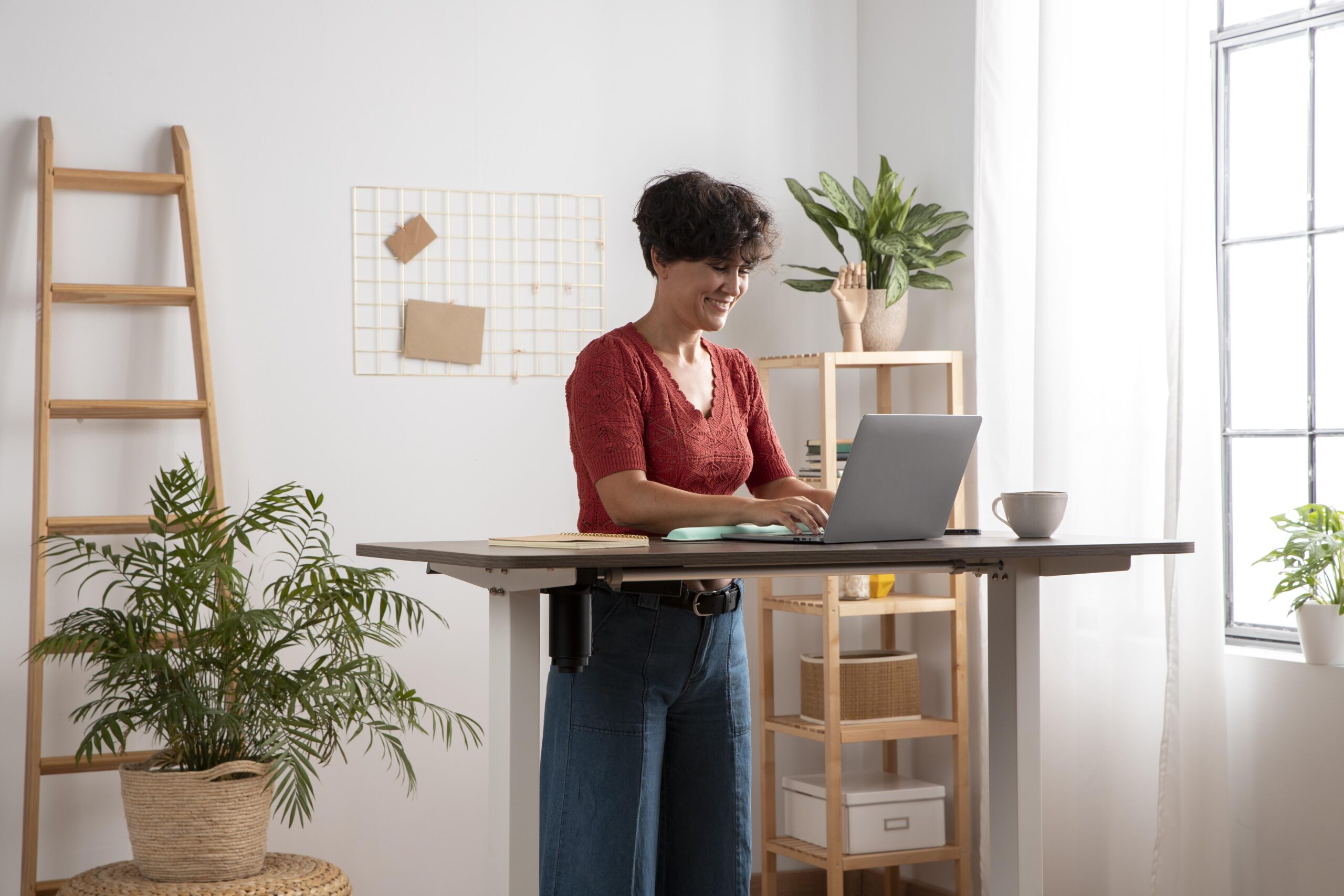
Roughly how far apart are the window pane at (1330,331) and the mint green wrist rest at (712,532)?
155cm

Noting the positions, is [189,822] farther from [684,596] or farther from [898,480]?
[898,480]

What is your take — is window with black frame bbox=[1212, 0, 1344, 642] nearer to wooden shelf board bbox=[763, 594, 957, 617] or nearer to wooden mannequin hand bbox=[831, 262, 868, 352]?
wooden shelf board bbox=[763, 594, 957, 617]

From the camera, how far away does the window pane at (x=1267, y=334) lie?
2.96m

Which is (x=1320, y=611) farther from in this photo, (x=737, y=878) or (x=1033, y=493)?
(x=737, y=878)

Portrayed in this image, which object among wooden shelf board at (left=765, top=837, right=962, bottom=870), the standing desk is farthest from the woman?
wooden shelf board at (left=765, top=837, right=962, bottom=870)

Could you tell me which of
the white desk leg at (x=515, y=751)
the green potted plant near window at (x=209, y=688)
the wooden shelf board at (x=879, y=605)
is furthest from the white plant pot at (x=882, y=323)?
the white desk leg at (x=515, y=751)

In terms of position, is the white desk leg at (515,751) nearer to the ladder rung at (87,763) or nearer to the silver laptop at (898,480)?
the silver laptop at (898,480)

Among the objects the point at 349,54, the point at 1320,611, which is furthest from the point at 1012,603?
the point at 349,54

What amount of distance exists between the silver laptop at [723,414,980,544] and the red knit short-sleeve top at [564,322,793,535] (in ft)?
0.54

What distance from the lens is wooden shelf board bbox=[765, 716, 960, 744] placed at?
3.31 m

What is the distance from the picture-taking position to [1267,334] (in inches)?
118

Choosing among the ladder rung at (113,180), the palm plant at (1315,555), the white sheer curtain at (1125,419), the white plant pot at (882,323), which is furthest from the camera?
the white plant pot at (882,323)

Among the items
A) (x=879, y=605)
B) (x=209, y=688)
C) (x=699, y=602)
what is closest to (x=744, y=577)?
(x=699, y=602)

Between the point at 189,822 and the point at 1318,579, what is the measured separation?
90.4 inches
